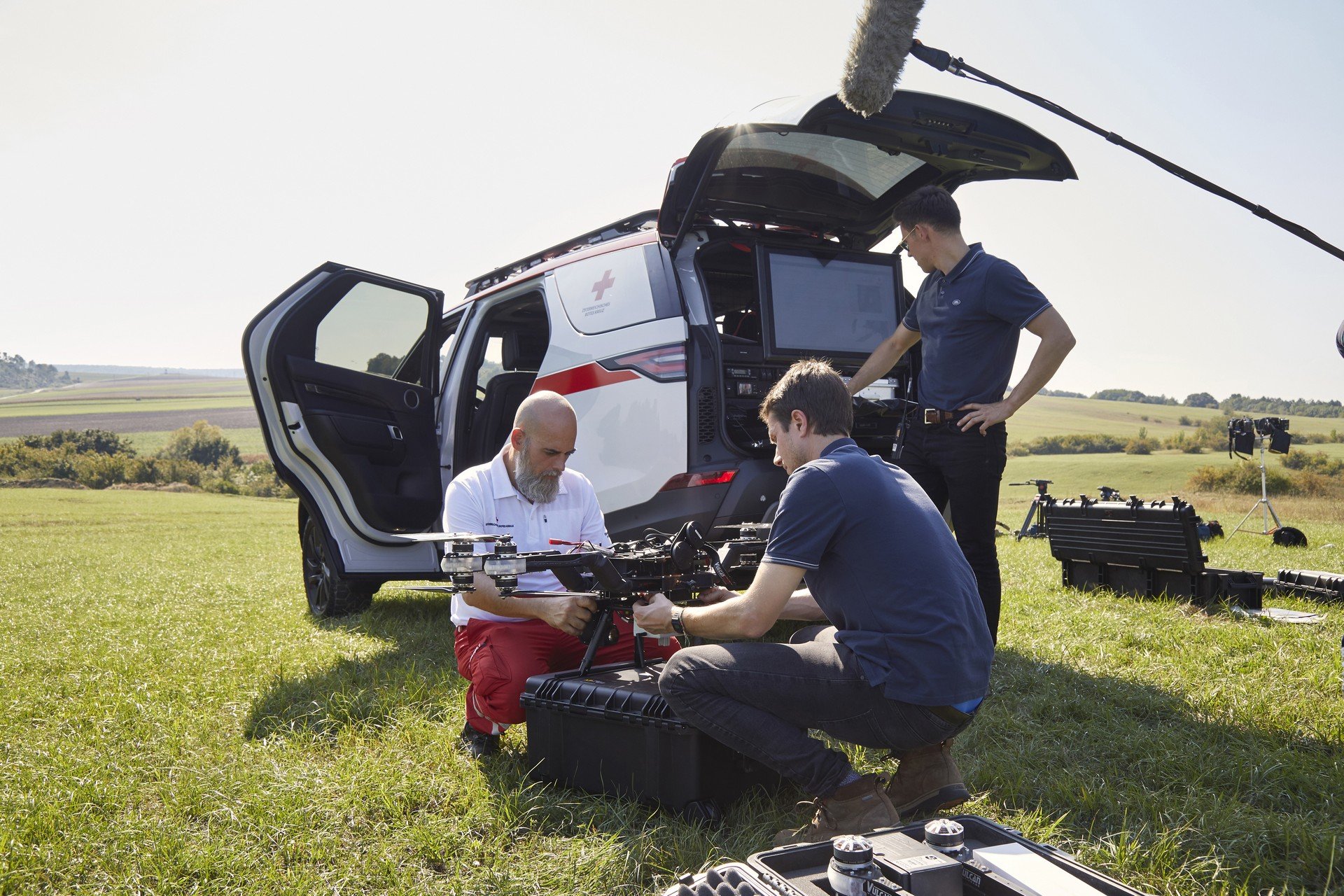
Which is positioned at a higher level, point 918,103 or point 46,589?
point 918,103

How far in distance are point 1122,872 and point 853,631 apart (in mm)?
902

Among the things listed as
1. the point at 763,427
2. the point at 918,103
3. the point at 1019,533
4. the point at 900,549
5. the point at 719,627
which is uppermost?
the point at 918,103

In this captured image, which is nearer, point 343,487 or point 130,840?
point 130,840

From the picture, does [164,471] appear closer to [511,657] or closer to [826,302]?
[826,302]

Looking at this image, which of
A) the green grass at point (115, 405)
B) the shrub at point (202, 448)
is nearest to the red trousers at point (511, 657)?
the shrub at point (202, 448)

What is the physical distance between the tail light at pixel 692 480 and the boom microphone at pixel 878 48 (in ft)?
5.83

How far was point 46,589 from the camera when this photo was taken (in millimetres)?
7777

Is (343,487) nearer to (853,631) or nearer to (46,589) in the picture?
(853,631)

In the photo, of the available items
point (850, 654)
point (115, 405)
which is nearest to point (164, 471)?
point (850, 654)

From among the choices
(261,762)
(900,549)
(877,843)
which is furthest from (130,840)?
(900,549)

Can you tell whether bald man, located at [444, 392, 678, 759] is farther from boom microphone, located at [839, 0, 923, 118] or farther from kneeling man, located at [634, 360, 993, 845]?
boom microphone, located at [839, 0, 923, 118]

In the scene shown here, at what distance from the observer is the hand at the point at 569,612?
9.82 feet

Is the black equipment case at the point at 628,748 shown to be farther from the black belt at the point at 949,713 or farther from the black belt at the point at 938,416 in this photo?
the black belt at the point at 938,416

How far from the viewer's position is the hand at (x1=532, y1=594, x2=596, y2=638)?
2994mm
